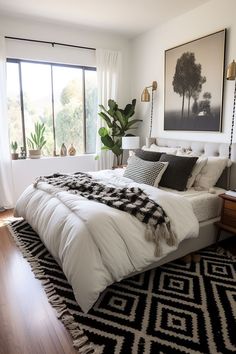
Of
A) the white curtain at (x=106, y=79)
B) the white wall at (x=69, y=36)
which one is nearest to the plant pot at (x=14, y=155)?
the white curtain at (x=106, y=79)

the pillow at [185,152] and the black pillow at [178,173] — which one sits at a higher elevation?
the pillow at [185,152]

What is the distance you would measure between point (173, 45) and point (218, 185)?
7.30ft

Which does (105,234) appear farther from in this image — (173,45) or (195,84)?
(173,45)

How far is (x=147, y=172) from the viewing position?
307 centimetres

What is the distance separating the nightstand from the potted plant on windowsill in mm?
2992

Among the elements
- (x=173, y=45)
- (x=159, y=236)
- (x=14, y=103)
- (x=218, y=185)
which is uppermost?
(x=173, y=45)

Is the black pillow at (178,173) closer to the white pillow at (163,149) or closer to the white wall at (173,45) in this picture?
the white pillow at (163,149)

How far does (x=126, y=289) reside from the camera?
221cm

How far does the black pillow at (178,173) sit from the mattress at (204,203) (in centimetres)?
12

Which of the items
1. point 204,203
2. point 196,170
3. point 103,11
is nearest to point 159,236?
point 204,203

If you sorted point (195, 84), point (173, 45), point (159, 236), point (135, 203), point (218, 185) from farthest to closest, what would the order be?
point (173, 45), point (195, 84), point (218, 185), point (135, 203), point (159, 236)

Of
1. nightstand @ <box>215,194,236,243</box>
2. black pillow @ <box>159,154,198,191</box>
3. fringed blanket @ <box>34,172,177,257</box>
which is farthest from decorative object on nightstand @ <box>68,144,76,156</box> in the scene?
nightstand @ <box>215,194,236,243</box>

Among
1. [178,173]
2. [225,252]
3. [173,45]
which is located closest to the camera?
[225,252]

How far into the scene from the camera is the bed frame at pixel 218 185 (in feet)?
8.29
